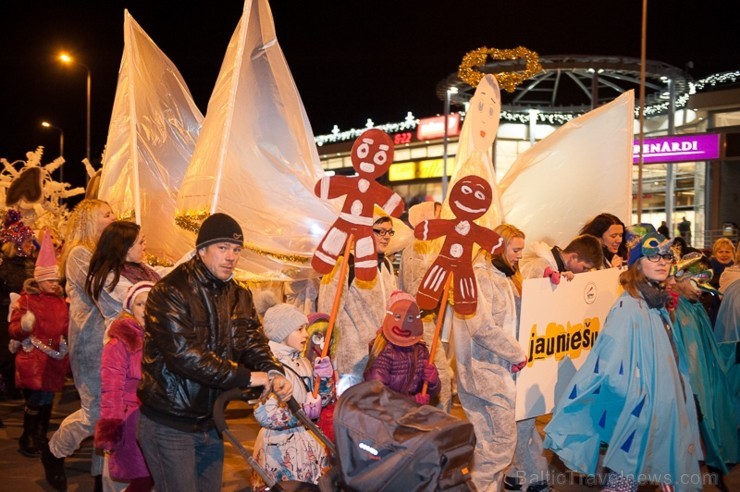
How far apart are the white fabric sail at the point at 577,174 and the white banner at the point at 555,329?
135cm

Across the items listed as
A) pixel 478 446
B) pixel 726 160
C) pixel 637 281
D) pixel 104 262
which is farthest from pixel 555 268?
pixel 726 160

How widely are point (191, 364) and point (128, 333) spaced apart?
1.24m

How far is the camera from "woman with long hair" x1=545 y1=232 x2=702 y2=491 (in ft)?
16.2

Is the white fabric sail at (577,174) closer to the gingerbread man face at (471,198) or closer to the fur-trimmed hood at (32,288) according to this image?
the gingerbread man face at (471,198)

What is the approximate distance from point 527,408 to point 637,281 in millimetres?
1299

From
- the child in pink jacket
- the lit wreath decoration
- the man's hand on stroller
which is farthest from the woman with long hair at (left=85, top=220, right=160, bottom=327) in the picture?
the lit wreath decoration

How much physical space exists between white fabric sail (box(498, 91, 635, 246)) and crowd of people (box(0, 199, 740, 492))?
1.93 ft

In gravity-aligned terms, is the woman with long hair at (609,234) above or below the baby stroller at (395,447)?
above

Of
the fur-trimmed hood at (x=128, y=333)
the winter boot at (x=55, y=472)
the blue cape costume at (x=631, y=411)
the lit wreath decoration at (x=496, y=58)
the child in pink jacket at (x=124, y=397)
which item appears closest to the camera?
the child in pink jacket at (x=124, y=397)

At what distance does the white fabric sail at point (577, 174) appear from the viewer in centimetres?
767

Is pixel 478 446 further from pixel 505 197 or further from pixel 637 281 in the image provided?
pixel 505 197

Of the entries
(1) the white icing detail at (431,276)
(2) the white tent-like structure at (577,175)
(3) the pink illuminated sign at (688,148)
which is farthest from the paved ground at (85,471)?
(3) the pink illuminated sign at (688,148)

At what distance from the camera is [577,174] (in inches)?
303

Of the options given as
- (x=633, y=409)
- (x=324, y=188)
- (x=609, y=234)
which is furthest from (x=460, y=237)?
(x=609, y=234)
